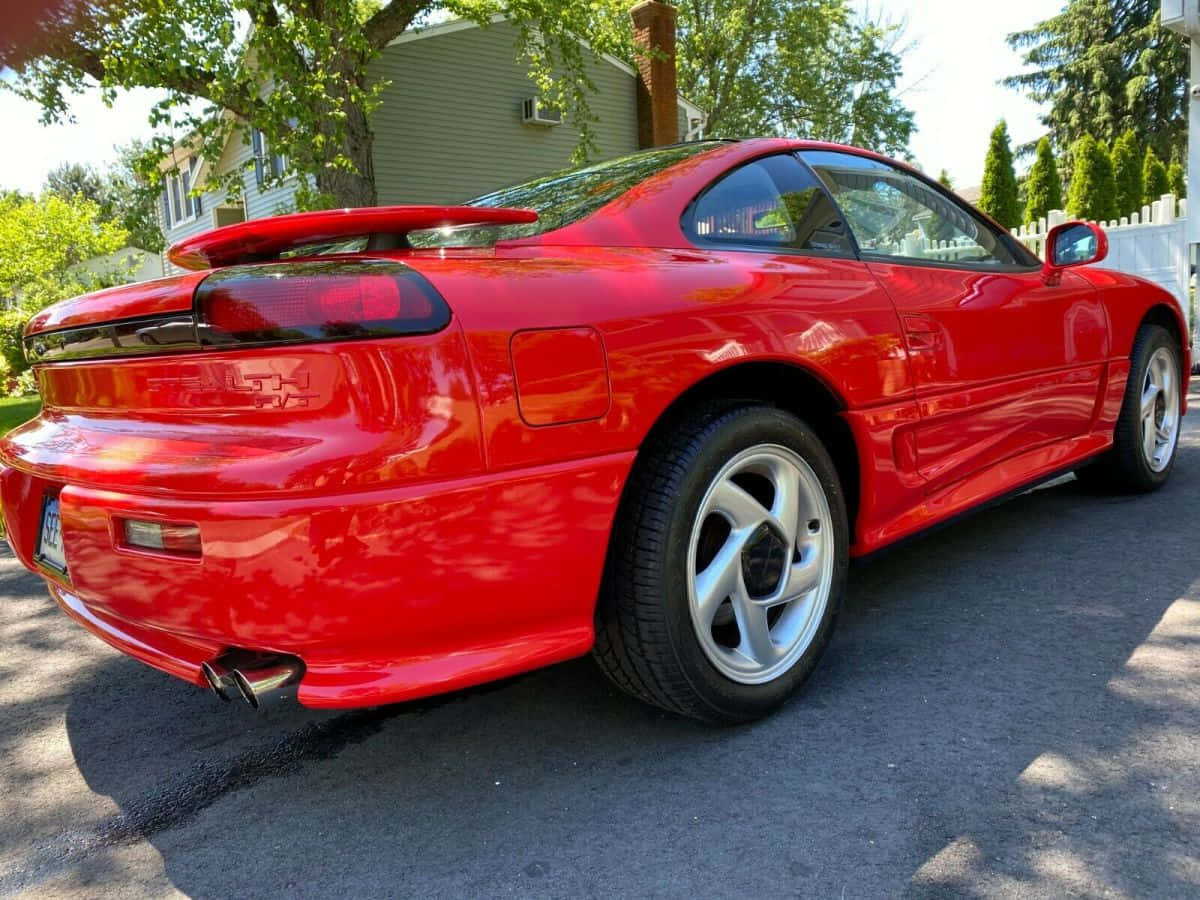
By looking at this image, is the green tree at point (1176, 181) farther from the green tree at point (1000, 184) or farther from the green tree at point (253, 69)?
the green tree at point (253, 69)

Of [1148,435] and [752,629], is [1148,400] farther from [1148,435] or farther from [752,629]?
[752,629]

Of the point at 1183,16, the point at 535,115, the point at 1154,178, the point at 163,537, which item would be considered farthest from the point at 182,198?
the point at 163,537

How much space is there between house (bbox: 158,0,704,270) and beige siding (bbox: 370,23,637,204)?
19 mm

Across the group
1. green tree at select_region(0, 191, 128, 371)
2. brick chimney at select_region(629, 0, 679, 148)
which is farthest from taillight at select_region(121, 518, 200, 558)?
green tree at select_region(0, 191, 128, 371)

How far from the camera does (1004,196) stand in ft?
59.1

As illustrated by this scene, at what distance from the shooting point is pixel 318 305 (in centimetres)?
170

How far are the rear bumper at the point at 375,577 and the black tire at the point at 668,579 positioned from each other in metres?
0.11

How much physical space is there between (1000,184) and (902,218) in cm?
1714

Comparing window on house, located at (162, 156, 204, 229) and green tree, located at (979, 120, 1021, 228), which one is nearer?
green tree, located at (979, 120, 1021, 228)

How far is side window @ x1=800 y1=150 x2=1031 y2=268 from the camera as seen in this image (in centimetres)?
284

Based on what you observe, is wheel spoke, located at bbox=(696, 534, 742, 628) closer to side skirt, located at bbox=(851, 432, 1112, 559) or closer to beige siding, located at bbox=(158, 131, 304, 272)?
side skirt, located at bbox=(851, 432, 1112, 559)

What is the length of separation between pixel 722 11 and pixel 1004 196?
13.0 metres

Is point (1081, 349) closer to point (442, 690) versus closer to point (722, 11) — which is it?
point (442, 690)

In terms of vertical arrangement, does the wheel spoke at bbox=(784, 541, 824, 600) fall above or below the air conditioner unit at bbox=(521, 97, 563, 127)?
below
